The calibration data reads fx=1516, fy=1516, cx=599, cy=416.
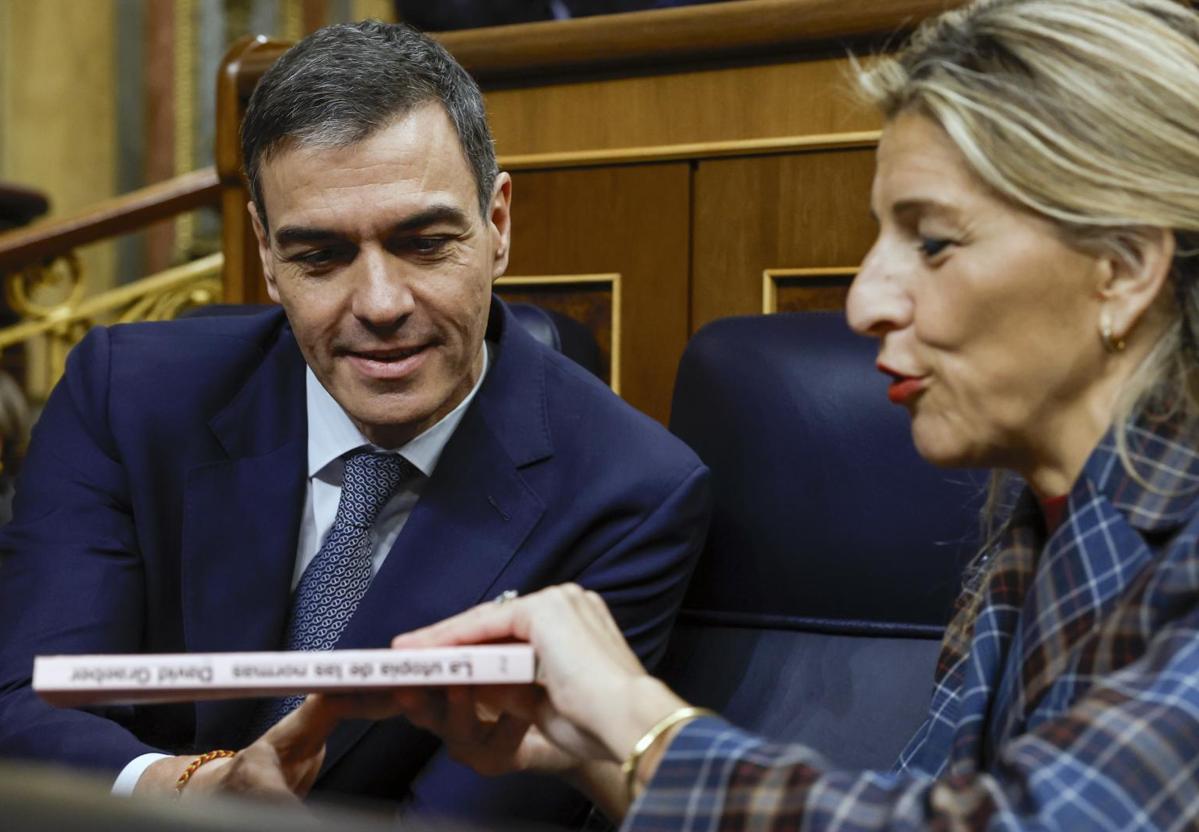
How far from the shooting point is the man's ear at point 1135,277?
924mm

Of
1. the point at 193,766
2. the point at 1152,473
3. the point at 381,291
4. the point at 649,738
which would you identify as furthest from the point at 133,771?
the point at 1152,473

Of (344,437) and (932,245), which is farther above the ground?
(932,245)

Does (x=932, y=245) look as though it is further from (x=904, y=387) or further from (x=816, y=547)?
(x=816, y=547)

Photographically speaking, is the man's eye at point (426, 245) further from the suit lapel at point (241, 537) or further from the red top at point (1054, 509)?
the red top at point (1054, 509)

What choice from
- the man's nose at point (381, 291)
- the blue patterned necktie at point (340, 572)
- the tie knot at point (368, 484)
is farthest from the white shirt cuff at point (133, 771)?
the man's nose at point (381, 291)

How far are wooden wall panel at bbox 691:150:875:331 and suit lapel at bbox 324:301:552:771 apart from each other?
42 cm

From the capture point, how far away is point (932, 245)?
0.95 metres

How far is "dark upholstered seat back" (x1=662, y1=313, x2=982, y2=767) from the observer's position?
4.63 ft

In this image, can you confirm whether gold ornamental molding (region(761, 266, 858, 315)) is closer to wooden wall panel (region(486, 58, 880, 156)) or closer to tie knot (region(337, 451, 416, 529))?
wooden wall panel (region(486, 58, 880, 156))

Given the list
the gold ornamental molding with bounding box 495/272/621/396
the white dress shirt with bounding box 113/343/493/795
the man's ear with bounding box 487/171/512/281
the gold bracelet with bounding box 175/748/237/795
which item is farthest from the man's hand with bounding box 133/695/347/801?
the gold ornamental molding with bounding box 495/272/621/396

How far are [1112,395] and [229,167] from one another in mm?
1532

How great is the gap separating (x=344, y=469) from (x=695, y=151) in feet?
2.15

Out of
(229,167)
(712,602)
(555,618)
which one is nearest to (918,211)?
(555,618)

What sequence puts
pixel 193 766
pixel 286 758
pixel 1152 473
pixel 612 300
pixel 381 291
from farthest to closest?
pixel 612 300 < pixel 381 291 < pixel 193 766 < pixel 286 758 < pixel 1152 473
